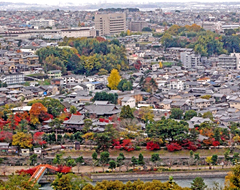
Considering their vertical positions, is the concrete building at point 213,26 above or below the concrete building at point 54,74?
above

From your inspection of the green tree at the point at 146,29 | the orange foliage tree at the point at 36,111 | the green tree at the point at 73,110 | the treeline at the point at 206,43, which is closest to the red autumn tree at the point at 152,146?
the green tree at the point at 73,110

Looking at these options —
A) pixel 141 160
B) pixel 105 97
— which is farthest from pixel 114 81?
pixel 141 160

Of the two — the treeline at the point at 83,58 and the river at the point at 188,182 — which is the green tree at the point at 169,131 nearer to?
the river at the point at 188,182

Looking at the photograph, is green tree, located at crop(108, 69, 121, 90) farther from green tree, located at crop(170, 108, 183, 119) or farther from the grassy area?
the grassy area

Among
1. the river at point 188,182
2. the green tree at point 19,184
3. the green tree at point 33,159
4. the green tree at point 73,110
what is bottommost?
the river at point 188,182

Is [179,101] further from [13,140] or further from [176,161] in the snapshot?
[13,140]

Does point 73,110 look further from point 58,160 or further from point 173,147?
point 173,147
